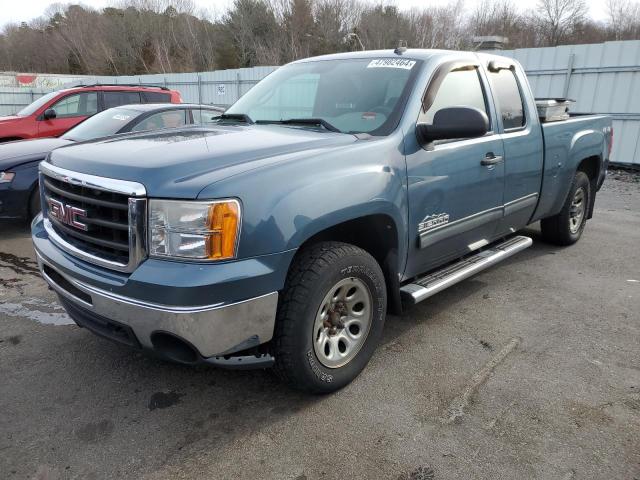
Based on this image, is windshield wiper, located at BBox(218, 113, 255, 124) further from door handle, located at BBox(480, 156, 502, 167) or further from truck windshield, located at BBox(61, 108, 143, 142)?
truck windshield, located at BBox(61, 108, 143, 142)

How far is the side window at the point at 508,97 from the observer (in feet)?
12.8

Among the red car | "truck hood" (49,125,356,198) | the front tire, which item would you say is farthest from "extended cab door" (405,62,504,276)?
the red car

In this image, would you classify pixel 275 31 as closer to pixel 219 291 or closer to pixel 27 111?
pixel 27 111

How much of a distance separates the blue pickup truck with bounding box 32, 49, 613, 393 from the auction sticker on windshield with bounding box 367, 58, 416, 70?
14 millimetres

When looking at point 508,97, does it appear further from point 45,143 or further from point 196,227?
point 45,143

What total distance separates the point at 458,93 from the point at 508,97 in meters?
0.78

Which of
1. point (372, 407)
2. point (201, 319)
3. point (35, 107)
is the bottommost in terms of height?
point (372, 407)

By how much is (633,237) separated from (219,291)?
5.82 m

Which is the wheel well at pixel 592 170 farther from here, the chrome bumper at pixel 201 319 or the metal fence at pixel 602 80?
the metal fence at pixel 602 80

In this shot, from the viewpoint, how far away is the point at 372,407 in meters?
2.68

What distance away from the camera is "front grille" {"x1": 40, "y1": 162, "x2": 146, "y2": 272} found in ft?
7.20

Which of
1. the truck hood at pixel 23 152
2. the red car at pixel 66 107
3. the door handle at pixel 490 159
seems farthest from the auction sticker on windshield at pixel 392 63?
the red car at pixel 66 107

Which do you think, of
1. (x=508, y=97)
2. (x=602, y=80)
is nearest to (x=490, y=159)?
(x=508, y=97)

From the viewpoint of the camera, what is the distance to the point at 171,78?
20156mm
